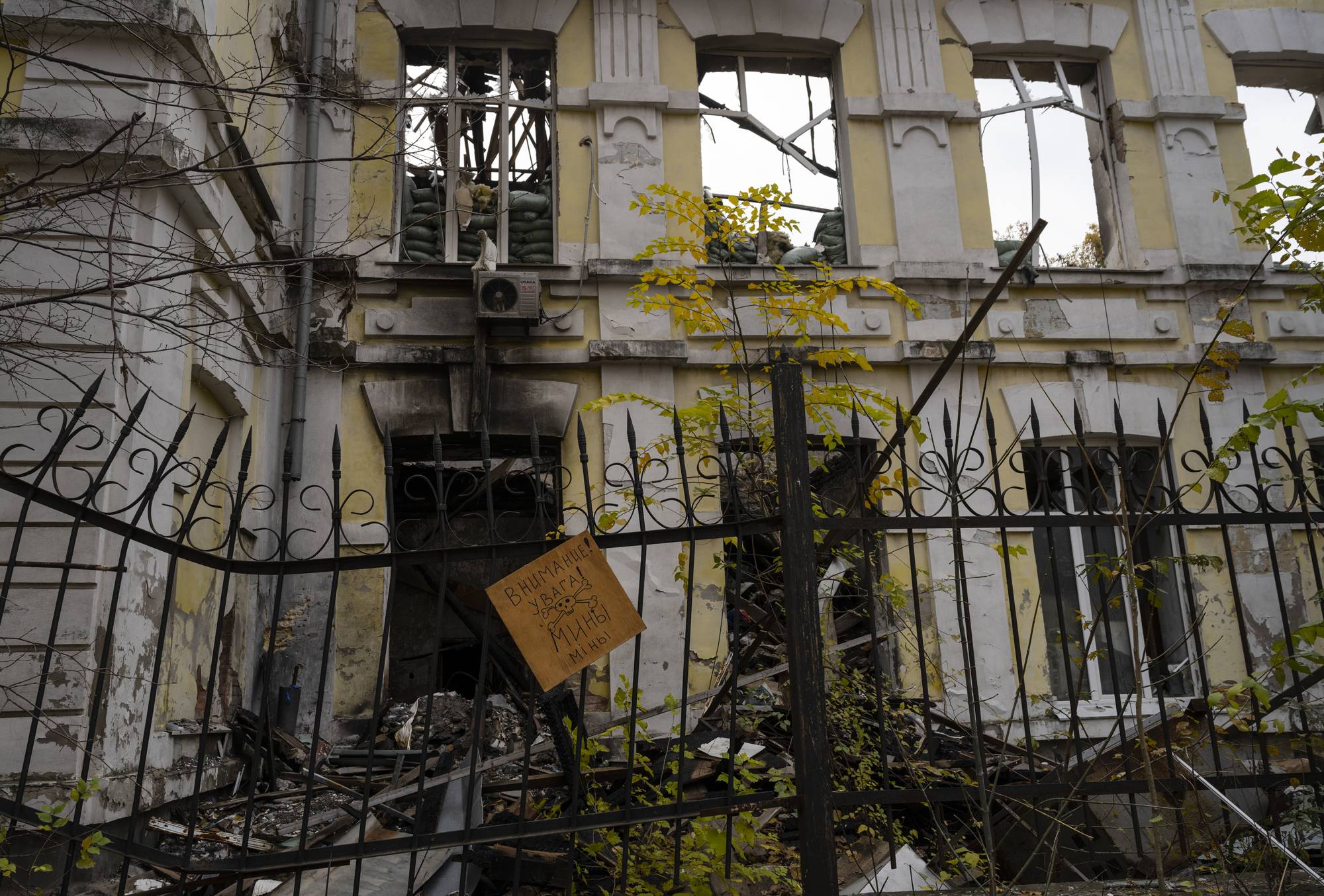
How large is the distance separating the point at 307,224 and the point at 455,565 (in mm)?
3323

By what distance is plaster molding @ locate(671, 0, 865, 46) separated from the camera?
855 centimetres

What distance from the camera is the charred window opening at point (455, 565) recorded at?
7781 millimetres

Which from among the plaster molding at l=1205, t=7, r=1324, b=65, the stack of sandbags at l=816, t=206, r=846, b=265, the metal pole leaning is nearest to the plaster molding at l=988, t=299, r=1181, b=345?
the stack of sandbags at l=816, t=206, r=846, b=265

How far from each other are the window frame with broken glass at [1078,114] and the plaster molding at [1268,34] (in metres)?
1.17

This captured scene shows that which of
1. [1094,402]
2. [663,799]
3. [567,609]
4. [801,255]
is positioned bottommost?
[663,799]

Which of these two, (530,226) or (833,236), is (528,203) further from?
(833,236)

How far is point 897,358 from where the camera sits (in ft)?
26.2

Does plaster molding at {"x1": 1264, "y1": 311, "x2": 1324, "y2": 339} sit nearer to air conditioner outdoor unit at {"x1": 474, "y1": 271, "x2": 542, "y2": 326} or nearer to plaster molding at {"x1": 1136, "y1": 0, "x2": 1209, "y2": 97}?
plaster molding at {"x1": 1136, "y1": 0, "x2": 1209, "y2": 97}

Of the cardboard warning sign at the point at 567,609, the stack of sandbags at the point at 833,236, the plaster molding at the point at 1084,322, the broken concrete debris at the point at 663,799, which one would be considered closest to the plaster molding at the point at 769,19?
the stack of sandbags at the point at 833,236

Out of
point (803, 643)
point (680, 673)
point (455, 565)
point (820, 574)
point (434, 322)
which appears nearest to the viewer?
point (803, 643)

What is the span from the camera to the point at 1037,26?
8898 millimetres

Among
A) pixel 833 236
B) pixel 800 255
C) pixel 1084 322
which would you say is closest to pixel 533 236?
pixel 800 255

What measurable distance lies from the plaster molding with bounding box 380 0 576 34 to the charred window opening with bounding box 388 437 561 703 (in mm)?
3550

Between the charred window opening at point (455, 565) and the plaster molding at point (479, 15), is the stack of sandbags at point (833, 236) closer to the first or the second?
the plaster molding at point (479, 15)
